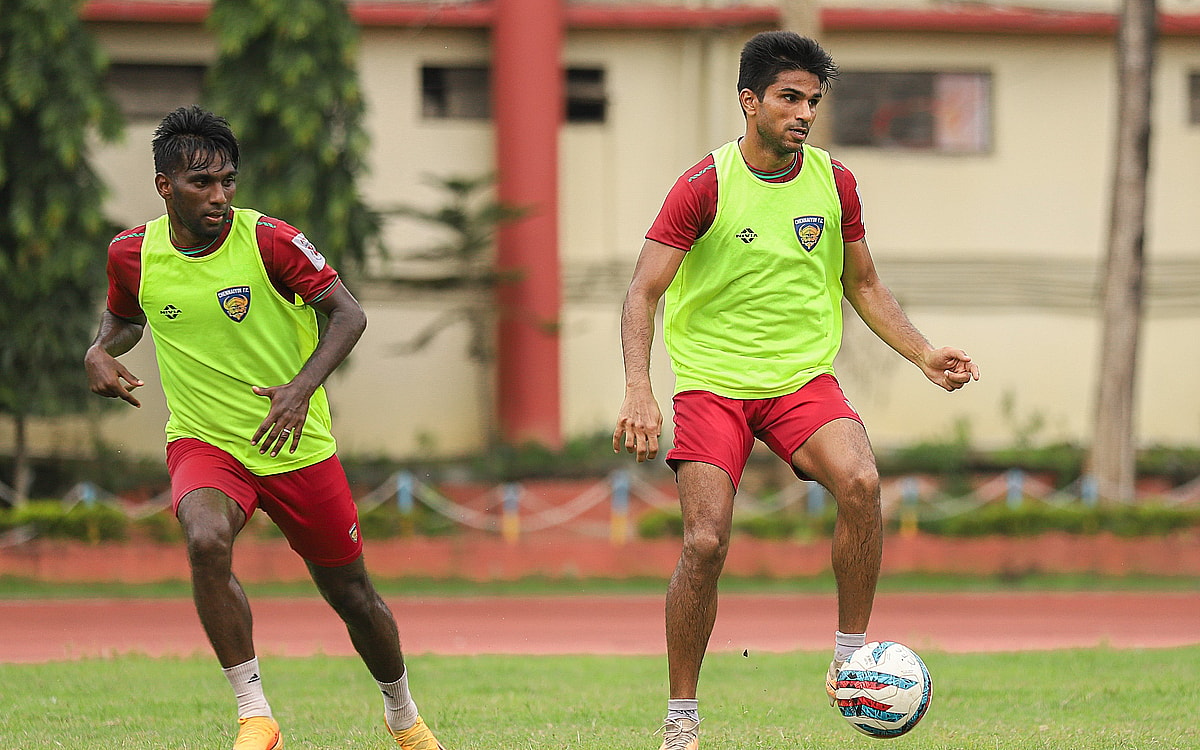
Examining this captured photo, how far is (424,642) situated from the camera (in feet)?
43.5

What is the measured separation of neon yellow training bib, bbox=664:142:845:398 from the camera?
245 inches

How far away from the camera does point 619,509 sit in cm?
1973

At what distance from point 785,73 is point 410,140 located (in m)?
→ 16.2

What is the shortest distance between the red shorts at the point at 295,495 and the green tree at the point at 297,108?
41.8 ft

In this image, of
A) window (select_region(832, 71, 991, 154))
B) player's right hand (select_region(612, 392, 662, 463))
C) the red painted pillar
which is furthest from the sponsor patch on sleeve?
window (select_region(832, 71, 991, 154))

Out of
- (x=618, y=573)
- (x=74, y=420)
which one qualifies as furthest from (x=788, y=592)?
(x=74, y=420)

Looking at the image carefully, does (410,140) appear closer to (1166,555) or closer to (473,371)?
(473,371)

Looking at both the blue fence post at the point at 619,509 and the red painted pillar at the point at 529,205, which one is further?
the red painted pillar at the point at 529,205

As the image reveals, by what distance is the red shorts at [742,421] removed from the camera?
609 centimetres

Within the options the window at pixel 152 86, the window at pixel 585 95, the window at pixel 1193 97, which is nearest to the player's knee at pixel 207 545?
the window at pixel 152 86

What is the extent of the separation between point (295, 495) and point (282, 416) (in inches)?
18.0

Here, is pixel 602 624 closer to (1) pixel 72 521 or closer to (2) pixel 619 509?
(2) pixel 619 509

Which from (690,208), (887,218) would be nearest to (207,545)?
(690,208)

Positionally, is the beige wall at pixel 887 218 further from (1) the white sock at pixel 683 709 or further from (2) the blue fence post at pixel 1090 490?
(1) the white sock at pixel 683 709
